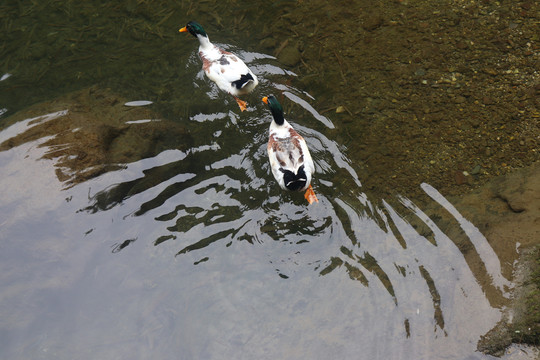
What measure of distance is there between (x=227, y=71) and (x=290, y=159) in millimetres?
1924

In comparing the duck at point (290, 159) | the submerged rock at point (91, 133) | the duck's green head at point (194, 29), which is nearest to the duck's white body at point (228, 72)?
the duck's green head at point (194, 29)

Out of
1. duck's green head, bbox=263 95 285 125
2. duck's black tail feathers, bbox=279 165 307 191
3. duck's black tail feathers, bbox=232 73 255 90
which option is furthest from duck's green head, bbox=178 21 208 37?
duck's black tail feathers, bbox=279 165 307 191

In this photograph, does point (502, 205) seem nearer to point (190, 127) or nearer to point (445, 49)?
point (445, 49)

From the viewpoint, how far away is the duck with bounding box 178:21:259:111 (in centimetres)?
589

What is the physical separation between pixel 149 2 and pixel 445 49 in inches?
196

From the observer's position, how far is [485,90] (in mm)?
5359

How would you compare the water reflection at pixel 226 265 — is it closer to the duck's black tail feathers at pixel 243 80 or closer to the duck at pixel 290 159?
the duck at pixel 290 159

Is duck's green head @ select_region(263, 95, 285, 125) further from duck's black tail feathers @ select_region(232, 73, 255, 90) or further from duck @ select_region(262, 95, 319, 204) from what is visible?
duck's black tail feathers @ select_region(232, 73, 255, 90)

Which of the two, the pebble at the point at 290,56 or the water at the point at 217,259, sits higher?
the pebble at the point at 290,56

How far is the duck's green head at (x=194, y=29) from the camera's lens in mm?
6473

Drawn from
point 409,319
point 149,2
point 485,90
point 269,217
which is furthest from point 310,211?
point 149,2

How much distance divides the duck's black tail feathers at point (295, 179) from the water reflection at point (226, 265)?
0.29 m

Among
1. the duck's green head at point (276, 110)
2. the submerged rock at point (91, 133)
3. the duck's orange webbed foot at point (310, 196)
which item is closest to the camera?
the duck's orange webbed foot at point (310, 196)

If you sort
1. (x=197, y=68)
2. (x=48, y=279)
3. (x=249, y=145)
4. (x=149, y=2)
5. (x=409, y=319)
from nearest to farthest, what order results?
1. (x=409, y=319)
2. (x=48, y=279)
3. (x=249, y=145)
4. (x=197, y=68)
5. (x=149, y=2)
